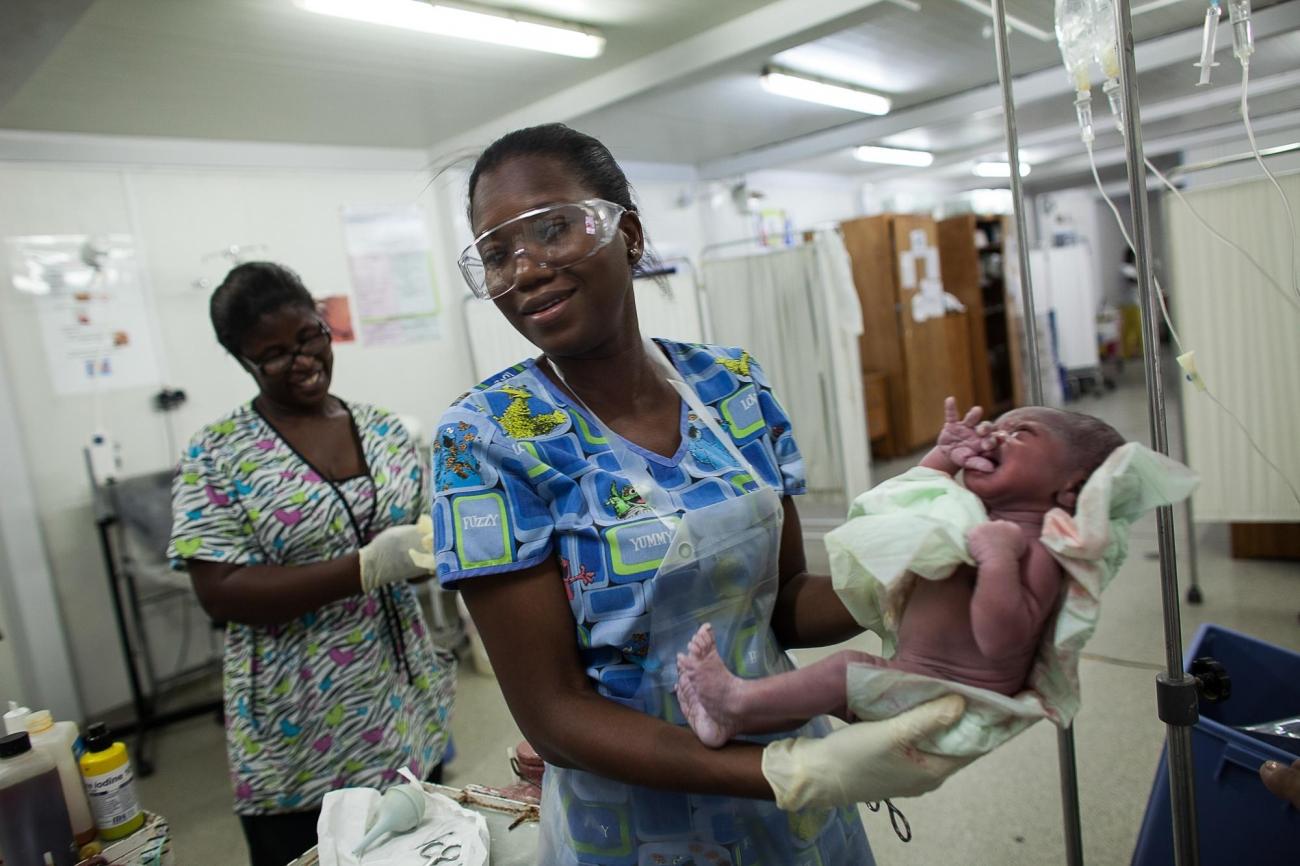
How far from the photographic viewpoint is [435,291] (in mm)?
5254

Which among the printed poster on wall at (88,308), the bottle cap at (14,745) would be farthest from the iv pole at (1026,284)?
the printed poster on wall at (88,308)

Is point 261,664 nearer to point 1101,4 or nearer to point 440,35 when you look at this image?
point 1101,4

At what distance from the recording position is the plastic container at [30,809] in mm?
1142

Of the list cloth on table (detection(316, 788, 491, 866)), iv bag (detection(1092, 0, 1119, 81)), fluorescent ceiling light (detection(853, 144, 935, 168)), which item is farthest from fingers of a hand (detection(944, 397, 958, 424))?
fluorescent ceiling light (detection(853, 144, 935, 168))

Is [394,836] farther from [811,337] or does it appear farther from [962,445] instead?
[811,337]

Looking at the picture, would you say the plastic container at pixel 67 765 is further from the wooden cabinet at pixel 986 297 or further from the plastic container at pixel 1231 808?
the wooden cabinet at pixel 986 297

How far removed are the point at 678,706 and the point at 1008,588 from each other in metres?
0.38

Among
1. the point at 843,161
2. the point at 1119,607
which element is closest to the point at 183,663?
the point at 1119,607

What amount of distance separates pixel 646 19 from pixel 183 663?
3.85 metres

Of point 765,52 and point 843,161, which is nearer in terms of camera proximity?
point 765,52

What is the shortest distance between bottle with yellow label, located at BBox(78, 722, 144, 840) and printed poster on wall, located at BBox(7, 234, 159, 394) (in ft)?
10.2

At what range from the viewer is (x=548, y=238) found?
0.94 metres

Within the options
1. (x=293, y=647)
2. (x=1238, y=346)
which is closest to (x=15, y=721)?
(x=293, y=647)

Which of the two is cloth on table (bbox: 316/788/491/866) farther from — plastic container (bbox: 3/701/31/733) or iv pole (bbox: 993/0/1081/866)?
iv pole (bbox: 993/0/1081/866)
